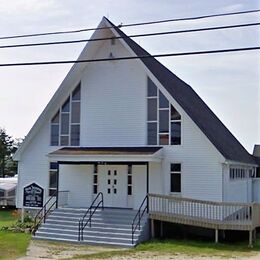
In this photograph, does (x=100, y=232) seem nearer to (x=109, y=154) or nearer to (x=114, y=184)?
(x=109, y=154)

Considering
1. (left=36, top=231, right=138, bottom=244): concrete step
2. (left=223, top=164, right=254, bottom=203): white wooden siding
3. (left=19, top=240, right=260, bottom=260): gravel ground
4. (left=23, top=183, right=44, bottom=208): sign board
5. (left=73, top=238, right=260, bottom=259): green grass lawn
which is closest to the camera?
(left=19, top=240, right=260, bottom=260): gravel ground

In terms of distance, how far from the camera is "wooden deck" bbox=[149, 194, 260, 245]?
1973 cm

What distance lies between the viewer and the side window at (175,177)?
23.2 m

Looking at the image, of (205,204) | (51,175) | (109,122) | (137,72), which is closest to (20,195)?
(51,175)

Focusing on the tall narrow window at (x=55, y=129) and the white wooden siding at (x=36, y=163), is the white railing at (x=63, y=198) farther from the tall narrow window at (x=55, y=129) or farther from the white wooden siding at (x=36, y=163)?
the tall narrow window at (x=55, y=129)

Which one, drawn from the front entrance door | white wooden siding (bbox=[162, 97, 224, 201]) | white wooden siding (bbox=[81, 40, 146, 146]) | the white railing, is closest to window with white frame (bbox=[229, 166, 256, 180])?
white wooden siding (bbox=[162, 97, 224, 201])

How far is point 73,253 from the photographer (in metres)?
17.7

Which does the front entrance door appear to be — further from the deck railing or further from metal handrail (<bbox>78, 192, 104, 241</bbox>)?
the deck railing

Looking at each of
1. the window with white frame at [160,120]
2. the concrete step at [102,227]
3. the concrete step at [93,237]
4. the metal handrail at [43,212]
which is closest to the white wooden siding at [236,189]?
the window with white frame at [160,120]

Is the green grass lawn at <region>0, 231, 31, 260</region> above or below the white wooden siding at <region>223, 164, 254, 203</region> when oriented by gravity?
below

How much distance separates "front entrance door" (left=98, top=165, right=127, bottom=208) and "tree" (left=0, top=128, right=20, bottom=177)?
3527 cm

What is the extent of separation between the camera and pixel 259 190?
32.8 metres

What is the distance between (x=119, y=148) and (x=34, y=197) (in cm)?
546

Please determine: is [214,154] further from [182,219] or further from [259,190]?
[259,190]
